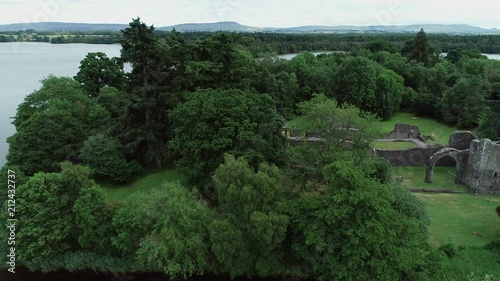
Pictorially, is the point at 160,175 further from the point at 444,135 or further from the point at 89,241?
the point at 444,135

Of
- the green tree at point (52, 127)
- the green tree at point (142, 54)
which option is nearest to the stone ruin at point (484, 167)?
the green tree at point (142, 54)

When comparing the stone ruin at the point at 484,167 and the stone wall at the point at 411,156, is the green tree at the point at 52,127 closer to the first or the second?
the stone wall at the point at 411,156

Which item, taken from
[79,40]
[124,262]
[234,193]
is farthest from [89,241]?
[79,40]

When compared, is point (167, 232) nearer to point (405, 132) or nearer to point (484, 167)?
point (484, 167)

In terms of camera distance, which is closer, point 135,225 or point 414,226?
point 414,226

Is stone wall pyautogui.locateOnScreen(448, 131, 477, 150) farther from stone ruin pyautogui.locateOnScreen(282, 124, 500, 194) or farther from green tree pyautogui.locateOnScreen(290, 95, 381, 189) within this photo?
green tree pyautogui.locateOnScreen(290, 95, 381, 189)

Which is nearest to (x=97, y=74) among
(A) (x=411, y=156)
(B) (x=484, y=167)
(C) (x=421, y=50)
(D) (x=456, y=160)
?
(A) (x=411, y=156)
